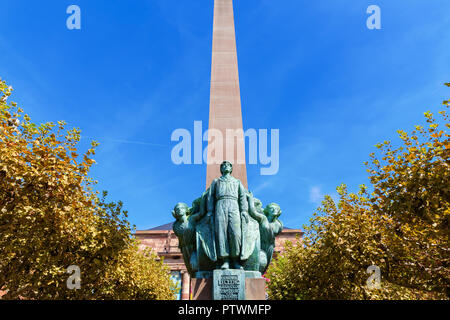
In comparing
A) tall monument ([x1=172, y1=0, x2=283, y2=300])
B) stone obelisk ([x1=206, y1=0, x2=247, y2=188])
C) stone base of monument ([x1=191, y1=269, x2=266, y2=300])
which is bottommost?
stone base of monument ([x1=191, y1=269, x2=266, y2=300])

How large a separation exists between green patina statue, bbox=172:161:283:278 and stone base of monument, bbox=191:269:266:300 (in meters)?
0.25

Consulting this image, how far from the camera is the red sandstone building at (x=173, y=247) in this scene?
1737 inches

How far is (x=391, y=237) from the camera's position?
13.0 metres

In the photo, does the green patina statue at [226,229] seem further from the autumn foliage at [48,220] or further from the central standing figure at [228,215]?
the autumn foliage at [48,220]

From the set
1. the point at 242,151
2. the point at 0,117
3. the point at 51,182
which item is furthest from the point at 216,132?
the point at 0,117

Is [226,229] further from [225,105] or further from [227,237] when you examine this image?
[225,105]

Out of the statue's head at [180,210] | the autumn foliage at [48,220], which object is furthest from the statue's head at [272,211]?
the autumn foliage at [48,220]

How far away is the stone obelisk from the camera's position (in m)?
10.9

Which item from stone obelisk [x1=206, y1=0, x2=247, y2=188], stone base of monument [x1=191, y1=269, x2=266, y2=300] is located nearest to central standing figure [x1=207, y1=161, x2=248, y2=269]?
stone base of monument [x1=191, y1=269, x2=266, y2=300]

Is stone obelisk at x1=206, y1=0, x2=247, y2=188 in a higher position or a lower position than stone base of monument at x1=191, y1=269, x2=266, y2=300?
higher

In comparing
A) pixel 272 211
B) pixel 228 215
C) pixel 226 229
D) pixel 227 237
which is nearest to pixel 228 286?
pixel 227 237

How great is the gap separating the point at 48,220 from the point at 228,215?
26.2 ft

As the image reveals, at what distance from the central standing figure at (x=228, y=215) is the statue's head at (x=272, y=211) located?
0.85 meters

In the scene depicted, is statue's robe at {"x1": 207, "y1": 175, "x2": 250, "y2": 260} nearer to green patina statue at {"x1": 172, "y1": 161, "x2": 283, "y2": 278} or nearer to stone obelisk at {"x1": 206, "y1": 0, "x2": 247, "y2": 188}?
green patina statue at {"x1": 172, "y1": 161, "x2": 283, "y2": 278}
